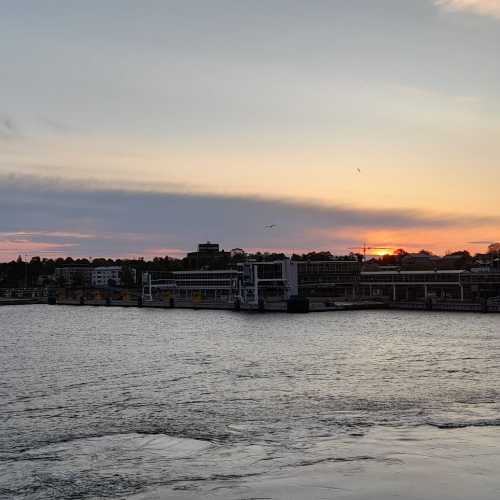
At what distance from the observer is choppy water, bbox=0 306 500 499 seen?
18.4m

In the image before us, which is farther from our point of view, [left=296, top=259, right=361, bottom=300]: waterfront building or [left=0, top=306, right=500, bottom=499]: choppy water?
[left=296, top=259, right=361, bottom=300]: waterfront building

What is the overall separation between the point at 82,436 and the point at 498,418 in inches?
584

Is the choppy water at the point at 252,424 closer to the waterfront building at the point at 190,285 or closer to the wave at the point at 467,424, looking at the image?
the wave at the point at 467,424

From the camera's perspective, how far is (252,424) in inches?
1022

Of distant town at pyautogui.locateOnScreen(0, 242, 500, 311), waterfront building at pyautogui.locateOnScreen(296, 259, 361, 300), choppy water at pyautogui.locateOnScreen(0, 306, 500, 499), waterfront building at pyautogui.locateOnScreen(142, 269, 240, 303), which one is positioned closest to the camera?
choppy water at pyautogui.locateOnScreen(0, 306, 500, 499)

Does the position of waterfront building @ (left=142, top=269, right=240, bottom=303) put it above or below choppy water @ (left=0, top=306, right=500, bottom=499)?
above

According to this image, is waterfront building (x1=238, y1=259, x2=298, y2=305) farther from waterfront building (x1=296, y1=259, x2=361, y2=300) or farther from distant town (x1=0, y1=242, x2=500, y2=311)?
waterfront building (x1=296, y1=259, x2=361, y2=300)

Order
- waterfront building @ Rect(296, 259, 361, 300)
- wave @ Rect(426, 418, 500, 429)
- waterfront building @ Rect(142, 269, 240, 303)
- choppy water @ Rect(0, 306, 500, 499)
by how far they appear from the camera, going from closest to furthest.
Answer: choppy water @ Rect(0, 306, 500, 499) → wave @ Rect(426, 418, 500, 429) → waterfront building @ Rect(142, 269, 240, 303) → waterfront building @ Rect(296, 259, 361, 300)

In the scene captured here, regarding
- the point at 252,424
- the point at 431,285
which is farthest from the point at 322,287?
the point at 252,424

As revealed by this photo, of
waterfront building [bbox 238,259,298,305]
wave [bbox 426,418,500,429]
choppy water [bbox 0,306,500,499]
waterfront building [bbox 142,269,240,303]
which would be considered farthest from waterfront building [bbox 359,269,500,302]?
wave [bbox 426,418,500,429]

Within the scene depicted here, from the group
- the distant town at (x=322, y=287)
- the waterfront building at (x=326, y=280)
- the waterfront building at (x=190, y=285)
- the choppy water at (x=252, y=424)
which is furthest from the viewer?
the waterfront building at (x=326, y=280)

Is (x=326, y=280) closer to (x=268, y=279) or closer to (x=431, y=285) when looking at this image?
(x=431, y=285)

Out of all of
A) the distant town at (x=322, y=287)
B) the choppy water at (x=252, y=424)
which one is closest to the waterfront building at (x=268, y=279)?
the distant town at (x=322, y=287)

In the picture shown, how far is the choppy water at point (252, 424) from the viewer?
18.4 m
